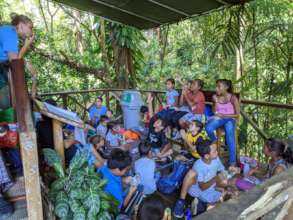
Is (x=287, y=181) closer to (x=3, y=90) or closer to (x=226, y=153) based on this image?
(x=3, y=90)

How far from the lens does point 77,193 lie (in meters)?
1.86

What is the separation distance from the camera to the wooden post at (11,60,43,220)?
126 cm

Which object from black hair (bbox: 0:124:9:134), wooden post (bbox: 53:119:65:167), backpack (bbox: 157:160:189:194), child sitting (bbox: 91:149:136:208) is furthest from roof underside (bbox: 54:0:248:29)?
black hair (bbox: 0:124:9:134)

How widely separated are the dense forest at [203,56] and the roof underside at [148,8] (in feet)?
1.71

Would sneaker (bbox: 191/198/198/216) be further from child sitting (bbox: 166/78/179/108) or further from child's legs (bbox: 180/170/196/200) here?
child sitting (bbox: 166/78/179/108)

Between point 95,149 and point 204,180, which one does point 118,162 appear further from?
point 204,180

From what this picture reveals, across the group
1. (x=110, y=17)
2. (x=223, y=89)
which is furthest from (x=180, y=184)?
(x=110, y=17)

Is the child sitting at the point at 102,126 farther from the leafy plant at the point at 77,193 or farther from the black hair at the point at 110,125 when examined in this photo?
the leafy plant at the point at 77,193

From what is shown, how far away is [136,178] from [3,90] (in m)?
1.29

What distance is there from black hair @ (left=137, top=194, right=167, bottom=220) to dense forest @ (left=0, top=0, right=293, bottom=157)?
2244 mm

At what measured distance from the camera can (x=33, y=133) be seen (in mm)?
1266

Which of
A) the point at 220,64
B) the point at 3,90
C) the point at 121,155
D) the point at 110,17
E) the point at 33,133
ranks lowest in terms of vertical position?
the point at 121,155

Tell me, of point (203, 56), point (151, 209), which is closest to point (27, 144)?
point (151, 209)

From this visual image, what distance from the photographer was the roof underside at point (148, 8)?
11.9 feet
